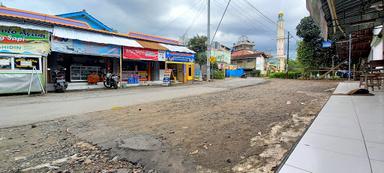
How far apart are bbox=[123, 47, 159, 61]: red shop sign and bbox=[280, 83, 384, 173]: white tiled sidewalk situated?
39.3 ft

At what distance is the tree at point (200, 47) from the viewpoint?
83.0 feet

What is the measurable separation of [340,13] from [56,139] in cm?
899

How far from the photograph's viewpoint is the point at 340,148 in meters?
2.25

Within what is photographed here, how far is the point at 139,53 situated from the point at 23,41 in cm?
636

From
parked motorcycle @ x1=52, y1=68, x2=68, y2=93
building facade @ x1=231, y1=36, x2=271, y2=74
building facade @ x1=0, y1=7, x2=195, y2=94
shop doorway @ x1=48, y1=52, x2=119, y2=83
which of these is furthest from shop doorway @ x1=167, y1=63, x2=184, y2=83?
building facade @ x1=231, y1=36, x2=271, y2=74

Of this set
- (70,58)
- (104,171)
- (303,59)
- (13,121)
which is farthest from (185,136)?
(303,59)

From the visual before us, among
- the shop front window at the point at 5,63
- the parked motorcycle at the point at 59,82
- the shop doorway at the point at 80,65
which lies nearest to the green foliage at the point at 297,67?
the shop doorway at the point at 80,65

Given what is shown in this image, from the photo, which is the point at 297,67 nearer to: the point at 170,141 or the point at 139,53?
the point at 139,53

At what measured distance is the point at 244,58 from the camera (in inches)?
1822

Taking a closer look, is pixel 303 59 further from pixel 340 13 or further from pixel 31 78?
pixel 31 78

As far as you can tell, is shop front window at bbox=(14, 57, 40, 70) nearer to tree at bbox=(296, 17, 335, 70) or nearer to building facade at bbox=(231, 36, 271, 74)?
tree at bbox=(296, 17, 335, 70)

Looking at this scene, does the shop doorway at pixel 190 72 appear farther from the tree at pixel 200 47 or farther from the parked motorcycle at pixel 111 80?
the parked motorcycle at pixel 111 80

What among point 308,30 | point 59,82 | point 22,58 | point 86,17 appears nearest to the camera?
point 22,58

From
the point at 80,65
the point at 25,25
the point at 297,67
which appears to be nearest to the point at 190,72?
the point at 80,65
